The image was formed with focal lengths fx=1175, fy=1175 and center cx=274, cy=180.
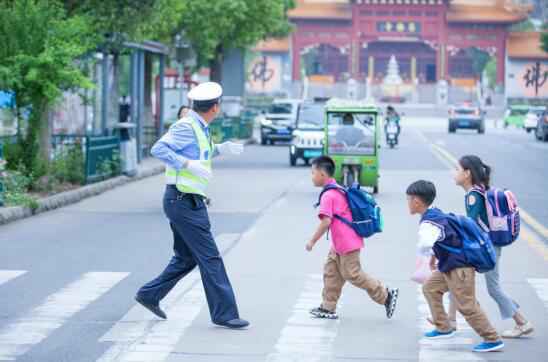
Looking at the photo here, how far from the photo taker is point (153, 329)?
27.0ft

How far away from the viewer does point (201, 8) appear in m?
39.2

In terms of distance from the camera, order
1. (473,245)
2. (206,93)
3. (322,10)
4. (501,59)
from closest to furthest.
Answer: (473,245) < (206,93) < (322,10) < (501,59)

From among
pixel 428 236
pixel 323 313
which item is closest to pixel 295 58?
pixel 323 313

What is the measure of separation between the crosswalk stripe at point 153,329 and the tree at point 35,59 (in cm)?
873

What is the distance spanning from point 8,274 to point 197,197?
3304 mm

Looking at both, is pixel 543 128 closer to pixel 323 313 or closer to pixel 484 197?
pixel 323 313

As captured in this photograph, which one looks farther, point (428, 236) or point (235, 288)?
point (235, 288)

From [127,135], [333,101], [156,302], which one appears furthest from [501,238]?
[127,135]

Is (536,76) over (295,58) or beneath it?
beneath

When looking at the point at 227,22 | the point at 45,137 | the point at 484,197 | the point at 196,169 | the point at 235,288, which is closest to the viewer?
the point at 484,197

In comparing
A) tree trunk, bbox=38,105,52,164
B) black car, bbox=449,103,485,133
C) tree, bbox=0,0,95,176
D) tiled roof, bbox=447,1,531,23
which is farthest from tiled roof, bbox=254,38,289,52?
tree, bbox=0,0,95,176

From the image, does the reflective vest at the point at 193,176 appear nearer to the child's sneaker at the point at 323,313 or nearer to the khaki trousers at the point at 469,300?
the child's sneaker at the point at 323,313

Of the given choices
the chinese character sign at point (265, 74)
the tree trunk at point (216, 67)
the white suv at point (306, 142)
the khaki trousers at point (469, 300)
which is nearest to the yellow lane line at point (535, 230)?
the khaki trousers at point (469, 300)

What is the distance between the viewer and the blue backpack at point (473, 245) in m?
7.53
